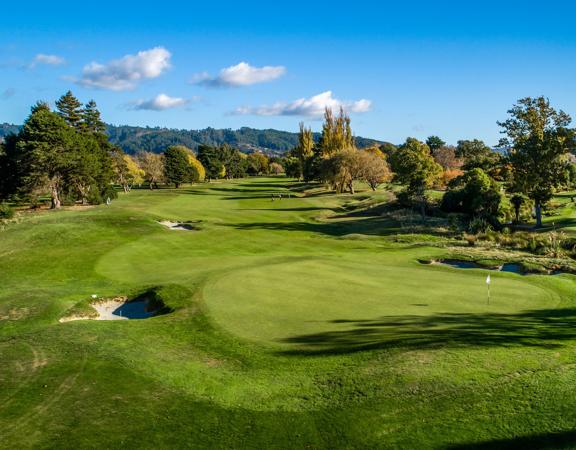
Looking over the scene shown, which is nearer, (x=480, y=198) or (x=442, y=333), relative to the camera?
(x=442, y=333)

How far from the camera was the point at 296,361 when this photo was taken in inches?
554

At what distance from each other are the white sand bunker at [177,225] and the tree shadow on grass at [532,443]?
4420cm

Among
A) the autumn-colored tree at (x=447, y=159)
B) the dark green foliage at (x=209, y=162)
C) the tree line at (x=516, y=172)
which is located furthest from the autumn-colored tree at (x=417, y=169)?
the dark green foliage at (x=209, y=162)

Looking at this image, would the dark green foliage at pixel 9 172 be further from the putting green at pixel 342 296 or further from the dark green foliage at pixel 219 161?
the dark green foliage at pixel 219 161

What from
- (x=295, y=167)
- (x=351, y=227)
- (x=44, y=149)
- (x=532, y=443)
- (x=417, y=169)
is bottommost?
(x=351, y=227)

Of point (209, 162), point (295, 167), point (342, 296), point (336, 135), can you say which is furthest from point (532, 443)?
point (209, 162)

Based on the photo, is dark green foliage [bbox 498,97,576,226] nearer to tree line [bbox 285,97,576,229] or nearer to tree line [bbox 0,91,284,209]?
tree line [bbox 285,97,576,229]

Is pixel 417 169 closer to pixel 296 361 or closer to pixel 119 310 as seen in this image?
pixel 119 310

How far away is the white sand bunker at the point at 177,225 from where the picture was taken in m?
51.6

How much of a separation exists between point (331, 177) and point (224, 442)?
86.9m

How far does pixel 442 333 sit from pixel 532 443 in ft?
19.5

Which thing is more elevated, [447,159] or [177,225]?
[447,159]

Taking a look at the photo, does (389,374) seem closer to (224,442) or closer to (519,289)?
(224,442)

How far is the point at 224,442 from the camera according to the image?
10.2 metres
